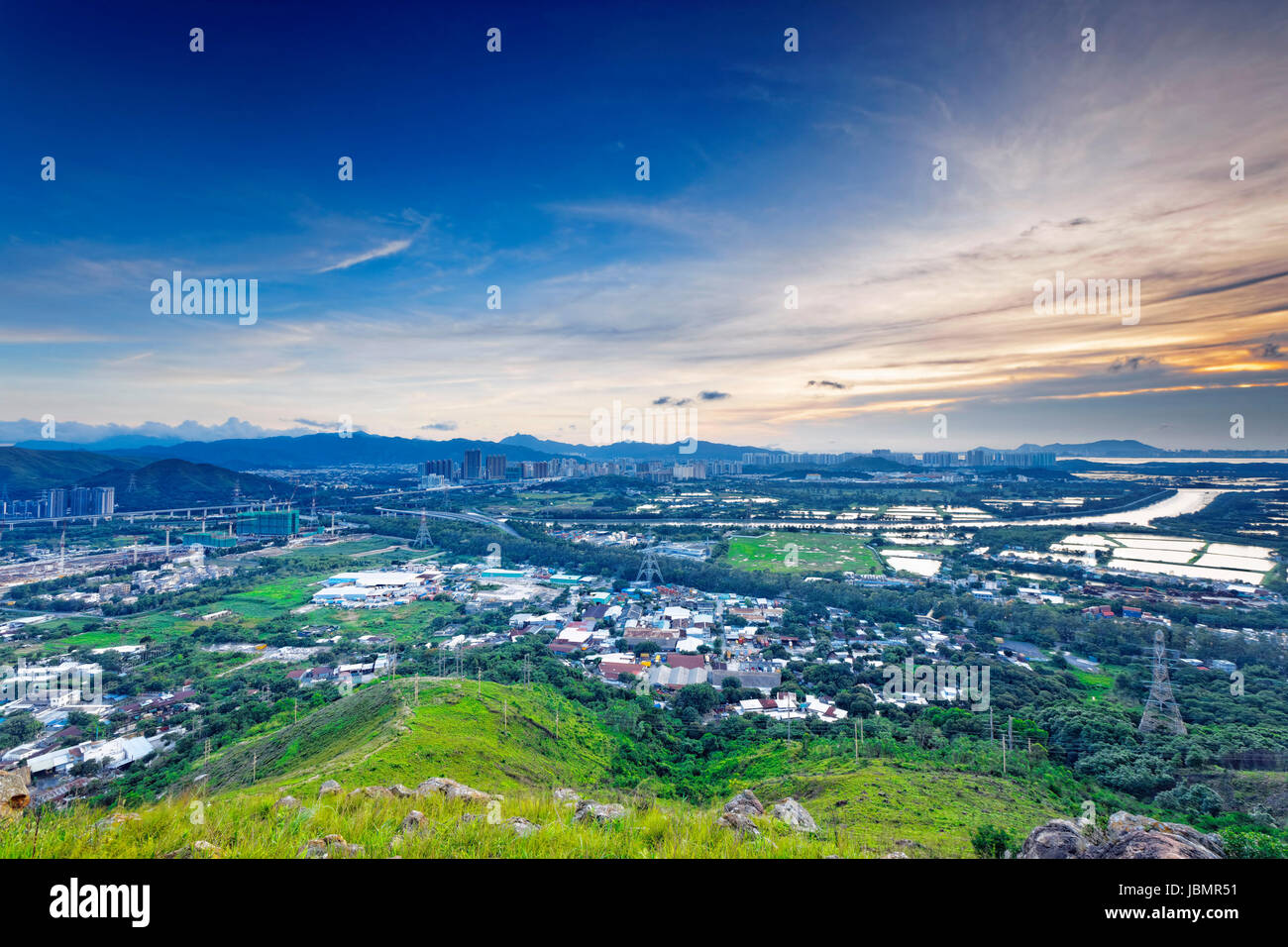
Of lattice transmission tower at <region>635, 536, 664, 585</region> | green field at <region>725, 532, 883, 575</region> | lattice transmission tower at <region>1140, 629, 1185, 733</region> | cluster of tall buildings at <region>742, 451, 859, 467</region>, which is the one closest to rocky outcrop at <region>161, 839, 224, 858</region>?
lattice transmission tower at <region>1140, 629, 1185, 733</region>

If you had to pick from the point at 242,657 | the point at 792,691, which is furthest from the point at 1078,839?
the point at 242,657

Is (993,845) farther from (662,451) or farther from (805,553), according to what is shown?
(662,451)

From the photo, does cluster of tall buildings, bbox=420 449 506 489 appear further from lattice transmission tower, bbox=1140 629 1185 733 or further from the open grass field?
lattice transmission tower, bbox=1140 629 1185 733

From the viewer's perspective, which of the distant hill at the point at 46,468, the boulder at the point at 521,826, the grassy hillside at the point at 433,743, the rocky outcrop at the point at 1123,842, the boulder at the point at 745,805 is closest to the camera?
the rocky outcrop at the point at 1123,842

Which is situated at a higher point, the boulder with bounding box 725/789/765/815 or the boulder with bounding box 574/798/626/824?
the boulder with bounding box 574/798/626/824

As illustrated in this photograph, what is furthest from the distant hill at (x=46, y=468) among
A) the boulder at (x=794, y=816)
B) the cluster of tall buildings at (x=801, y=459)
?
the cluster of tall buildings at (x=801, y=459)

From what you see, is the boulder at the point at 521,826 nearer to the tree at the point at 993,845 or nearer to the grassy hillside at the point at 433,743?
the tree at the point at 993,845
